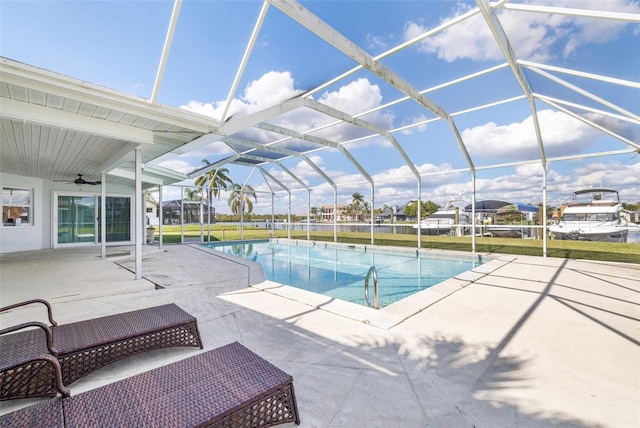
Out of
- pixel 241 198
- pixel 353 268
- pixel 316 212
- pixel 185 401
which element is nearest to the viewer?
pixel 185 401

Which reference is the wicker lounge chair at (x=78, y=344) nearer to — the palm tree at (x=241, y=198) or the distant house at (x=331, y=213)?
the distant house at (x=331, y=213)

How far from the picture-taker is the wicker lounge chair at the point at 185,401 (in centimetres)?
152

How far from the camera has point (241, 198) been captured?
51.8ft

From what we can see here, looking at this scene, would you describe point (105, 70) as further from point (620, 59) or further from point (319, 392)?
point (620, 59)

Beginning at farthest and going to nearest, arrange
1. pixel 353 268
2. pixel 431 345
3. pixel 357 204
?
pixel 357 204 → pixel 353 268 → pixel 431 345

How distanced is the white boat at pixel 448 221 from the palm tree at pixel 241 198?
8.97m

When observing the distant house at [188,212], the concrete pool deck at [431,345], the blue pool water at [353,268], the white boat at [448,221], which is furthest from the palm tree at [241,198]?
the concrete pool deck at [431,345]

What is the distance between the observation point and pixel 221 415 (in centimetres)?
156

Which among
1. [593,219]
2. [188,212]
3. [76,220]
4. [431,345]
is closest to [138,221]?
[431,345]

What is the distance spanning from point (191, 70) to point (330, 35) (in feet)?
7.89

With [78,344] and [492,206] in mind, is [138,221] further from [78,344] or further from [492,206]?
[492,206]

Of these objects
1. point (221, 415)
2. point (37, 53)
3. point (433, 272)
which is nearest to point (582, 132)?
point (433, 272)

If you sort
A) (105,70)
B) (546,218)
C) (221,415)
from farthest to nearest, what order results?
(546,218) → (105,70) → (221,415)

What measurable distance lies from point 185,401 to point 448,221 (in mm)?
14016
